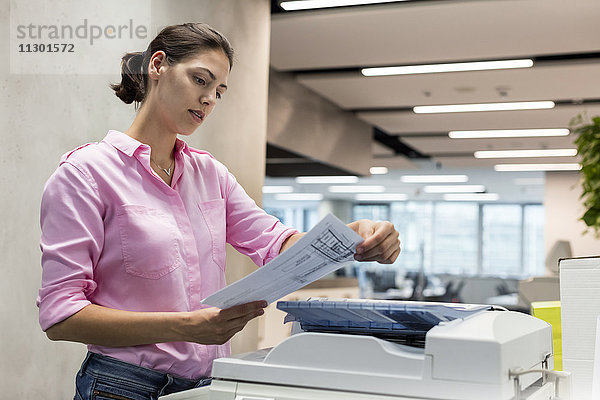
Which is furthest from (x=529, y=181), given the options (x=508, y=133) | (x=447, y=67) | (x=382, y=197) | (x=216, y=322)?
(x=216, y=322)

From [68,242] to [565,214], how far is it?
11026 mm

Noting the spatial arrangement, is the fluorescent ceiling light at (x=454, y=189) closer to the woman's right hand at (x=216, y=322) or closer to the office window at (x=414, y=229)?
the office window at (x=414, y=229)

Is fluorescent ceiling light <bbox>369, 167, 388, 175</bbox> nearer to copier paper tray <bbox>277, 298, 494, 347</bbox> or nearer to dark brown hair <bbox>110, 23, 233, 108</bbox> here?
dark brown hair <bbox>110, 23, 233, 108</bbox>

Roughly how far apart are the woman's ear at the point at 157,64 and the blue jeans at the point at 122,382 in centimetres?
60

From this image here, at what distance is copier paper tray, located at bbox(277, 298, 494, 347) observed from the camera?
110 cm

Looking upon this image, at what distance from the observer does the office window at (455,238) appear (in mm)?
18219

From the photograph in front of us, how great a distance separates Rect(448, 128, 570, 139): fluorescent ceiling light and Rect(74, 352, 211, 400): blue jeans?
7.20 m

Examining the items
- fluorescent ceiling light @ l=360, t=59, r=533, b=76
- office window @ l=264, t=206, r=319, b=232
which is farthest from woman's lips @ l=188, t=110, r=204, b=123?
office window @ l=264, t=206, r=319, b=232

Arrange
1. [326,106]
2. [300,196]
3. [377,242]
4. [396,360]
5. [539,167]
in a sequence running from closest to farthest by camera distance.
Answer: [396,360] < [377,242] < [326,106] < [539,167] < [300,196]

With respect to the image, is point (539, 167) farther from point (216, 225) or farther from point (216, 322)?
point (216, 322)

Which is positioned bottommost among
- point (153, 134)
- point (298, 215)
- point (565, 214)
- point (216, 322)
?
point (216, 322)

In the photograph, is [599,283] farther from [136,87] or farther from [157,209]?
[136,87]

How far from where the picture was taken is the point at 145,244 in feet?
4.09

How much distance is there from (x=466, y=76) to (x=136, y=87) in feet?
14.7
